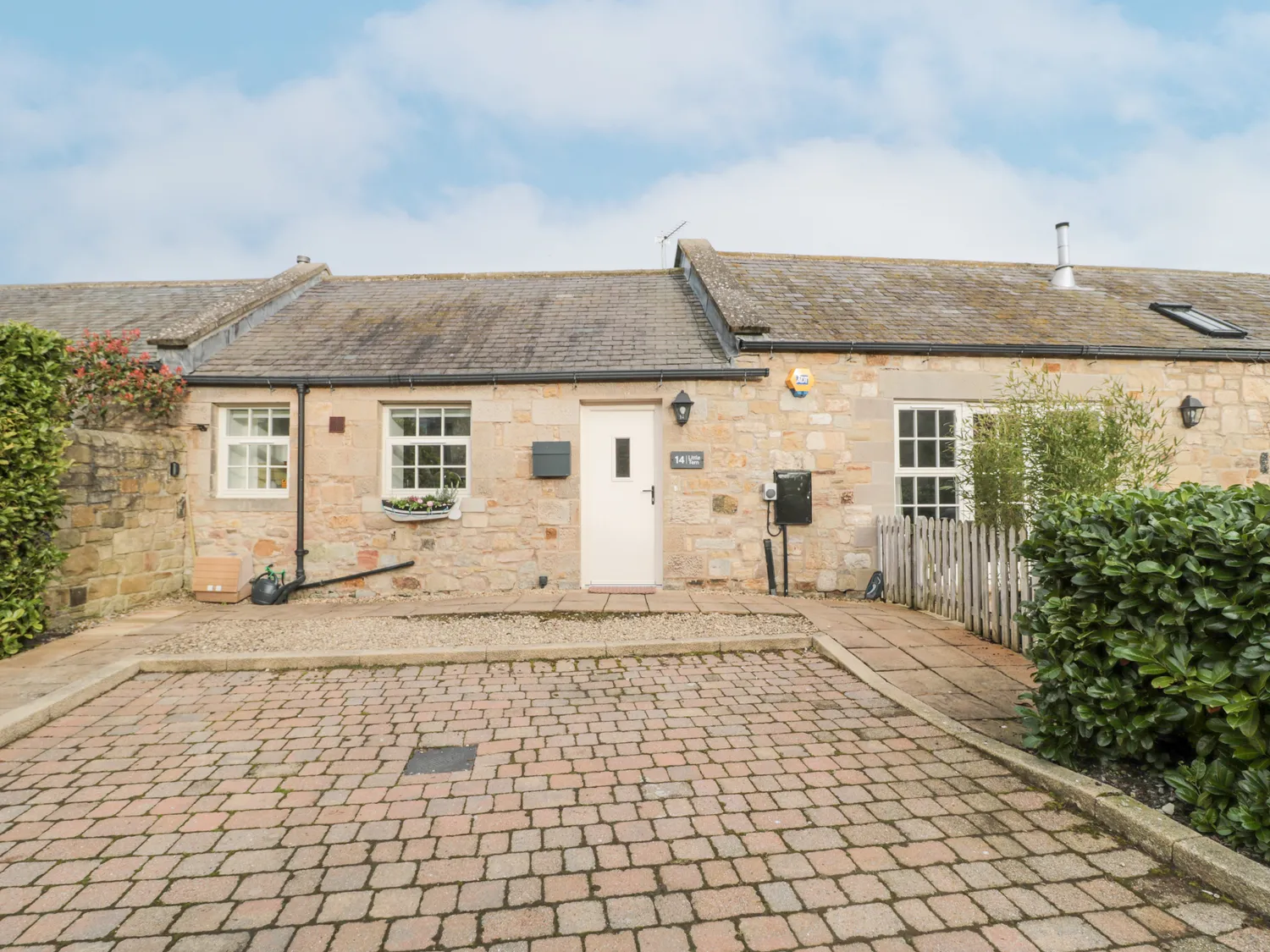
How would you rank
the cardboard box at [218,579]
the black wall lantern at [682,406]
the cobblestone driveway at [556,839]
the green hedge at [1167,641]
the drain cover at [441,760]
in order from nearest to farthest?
the cobblestone driveway at [556,839] → the green hedge at [1167,641] → the drain cover at [441,760] → the cardboard box at [218,579] → the black wall lantern at [682,406]

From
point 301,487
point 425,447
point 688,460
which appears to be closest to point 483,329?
point 425,447

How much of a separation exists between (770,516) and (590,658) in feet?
11.9

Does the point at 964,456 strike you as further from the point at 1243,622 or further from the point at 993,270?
the point at 993,270

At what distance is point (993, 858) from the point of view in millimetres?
2514

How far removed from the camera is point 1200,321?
9.52 m

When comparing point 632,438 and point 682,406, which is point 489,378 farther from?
point 682,406

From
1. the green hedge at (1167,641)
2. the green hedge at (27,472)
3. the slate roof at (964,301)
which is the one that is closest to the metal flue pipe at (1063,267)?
the slate roof at (964,301)

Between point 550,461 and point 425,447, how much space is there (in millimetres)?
1789

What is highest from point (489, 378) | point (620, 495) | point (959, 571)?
point (489, 378)

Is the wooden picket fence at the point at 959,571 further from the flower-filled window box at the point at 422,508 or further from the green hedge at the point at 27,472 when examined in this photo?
the green hedge at the point at 27,472

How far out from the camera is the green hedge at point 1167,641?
7.84 feet

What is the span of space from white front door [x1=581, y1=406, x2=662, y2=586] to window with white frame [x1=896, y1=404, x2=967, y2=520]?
128 inches

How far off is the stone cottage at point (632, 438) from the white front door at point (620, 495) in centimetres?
2

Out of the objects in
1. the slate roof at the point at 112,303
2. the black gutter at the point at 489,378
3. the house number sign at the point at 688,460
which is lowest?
the house number sign at the point at 688,460
